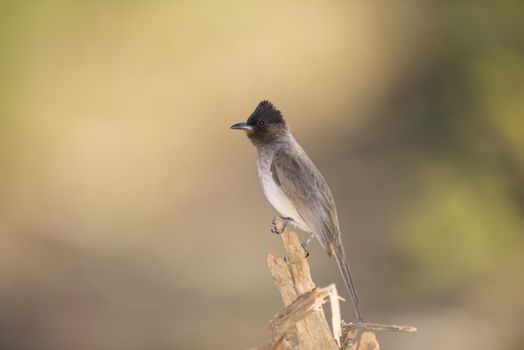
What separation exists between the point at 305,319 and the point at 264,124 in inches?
79.5

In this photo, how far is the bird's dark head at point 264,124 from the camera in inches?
183

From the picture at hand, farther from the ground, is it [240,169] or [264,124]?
[240,169]

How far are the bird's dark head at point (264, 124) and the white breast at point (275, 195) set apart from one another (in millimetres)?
112

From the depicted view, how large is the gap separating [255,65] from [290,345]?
8.10m

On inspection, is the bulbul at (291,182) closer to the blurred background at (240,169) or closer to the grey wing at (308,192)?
the grey wing at (308,192)

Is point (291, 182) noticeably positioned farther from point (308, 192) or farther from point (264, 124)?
point (264, 124)

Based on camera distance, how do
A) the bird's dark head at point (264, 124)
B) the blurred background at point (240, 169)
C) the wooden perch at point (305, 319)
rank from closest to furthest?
1. the wooden perch at point (305, 319)
2. the bird's dark head at point (264, 124)
3. the blurred background at point (240, 169)

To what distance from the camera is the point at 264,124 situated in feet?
15.3

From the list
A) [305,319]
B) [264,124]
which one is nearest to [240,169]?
[264,124]

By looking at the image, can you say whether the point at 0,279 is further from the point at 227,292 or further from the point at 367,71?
the point at 367,71

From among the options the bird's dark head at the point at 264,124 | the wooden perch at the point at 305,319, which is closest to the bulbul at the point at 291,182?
the bird's dark head at the point at 264,124

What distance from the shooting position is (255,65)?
34.9ft

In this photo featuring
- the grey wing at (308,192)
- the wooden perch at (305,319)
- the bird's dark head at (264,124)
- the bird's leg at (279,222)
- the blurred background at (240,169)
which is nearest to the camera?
the wooden perch at (305,319)

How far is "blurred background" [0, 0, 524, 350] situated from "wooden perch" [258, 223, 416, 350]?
5.02 m
